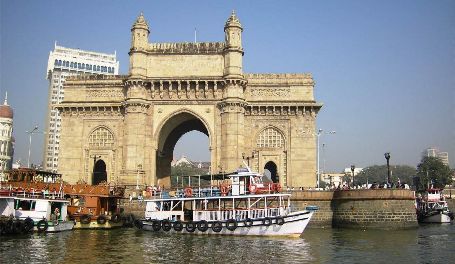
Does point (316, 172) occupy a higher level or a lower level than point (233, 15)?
lower

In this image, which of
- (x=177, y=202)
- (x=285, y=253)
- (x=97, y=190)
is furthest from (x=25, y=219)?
(x=285, y=253)

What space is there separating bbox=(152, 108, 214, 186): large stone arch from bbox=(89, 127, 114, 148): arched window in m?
5.17

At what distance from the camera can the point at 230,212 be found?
112ft

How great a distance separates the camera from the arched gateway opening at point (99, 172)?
168 ft

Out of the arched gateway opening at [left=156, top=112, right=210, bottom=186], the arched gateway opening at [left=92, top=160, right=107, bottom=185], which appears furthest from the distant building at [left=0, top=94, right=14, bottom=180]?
the arched gateway opening at [left=156, top=112, right=210, bottom=186]

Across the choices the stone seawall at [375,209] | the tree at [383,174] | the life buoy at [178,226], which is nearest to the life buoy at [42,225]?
the life buoy at [178,226]

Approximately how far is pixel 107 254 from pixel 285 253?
9.22m

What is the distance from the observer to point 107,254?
77.2 feet

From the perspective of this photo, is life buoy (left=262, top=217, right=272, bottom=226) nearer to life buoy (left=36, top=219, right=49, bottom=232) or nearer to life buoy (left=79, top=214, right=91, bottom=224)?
life buoy (left=79, top=214, right=91, bottom=224)

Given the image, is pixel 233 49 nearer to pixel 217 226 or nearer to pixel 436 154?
pixel 217 226

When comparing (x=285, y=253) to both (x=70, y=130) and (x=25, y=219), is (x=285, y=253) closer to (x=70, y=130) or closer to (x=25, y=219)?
(x=25, y=219)

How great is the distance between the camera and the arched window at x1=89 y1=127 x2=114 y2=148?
48.7 meters

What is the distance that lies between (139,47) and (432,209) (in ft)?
126

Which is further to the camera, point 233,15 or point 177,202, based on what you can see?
point 233,15
